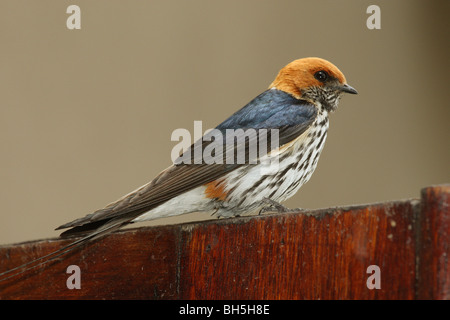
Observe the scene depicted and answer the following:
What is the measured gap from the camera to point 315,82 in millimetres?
1338

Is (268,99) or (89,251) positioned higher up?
(268,99)

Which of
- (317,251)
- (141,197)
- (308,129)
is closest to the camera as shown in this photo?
(317,251)

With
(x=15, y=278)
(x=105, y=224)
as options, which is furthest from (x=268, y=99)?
(x=15, y=278)

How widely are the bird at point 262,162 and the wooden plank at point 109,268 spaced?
0.09 m

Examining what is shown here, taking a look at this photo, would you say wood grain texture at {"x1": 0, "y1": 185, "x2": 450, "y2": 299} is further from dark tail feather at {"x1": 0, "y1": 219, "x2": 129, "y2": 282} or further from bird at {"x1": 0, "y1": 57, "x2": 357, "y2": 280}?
bird at {"x1": 0, "y1": 57, "x2": 357, "y2": 280}

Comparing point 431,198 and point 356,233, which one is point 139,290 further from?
point 431,198

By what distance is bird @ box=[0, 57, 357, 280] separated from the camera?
1.08 meters

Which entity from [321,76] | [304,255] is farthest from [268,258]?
[321,76]

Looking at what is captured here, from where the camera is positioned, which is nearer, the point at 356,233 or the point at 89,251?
the point at 356,233

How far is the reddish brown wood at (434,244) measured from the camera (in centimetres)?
58

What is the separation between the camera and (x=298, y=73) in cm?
134

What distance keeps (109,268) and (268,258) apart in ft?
0.78

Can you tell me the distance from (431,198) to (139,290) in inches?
18.0

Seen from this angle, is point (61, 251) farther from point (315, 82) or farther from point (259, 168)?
point (315, 82)
